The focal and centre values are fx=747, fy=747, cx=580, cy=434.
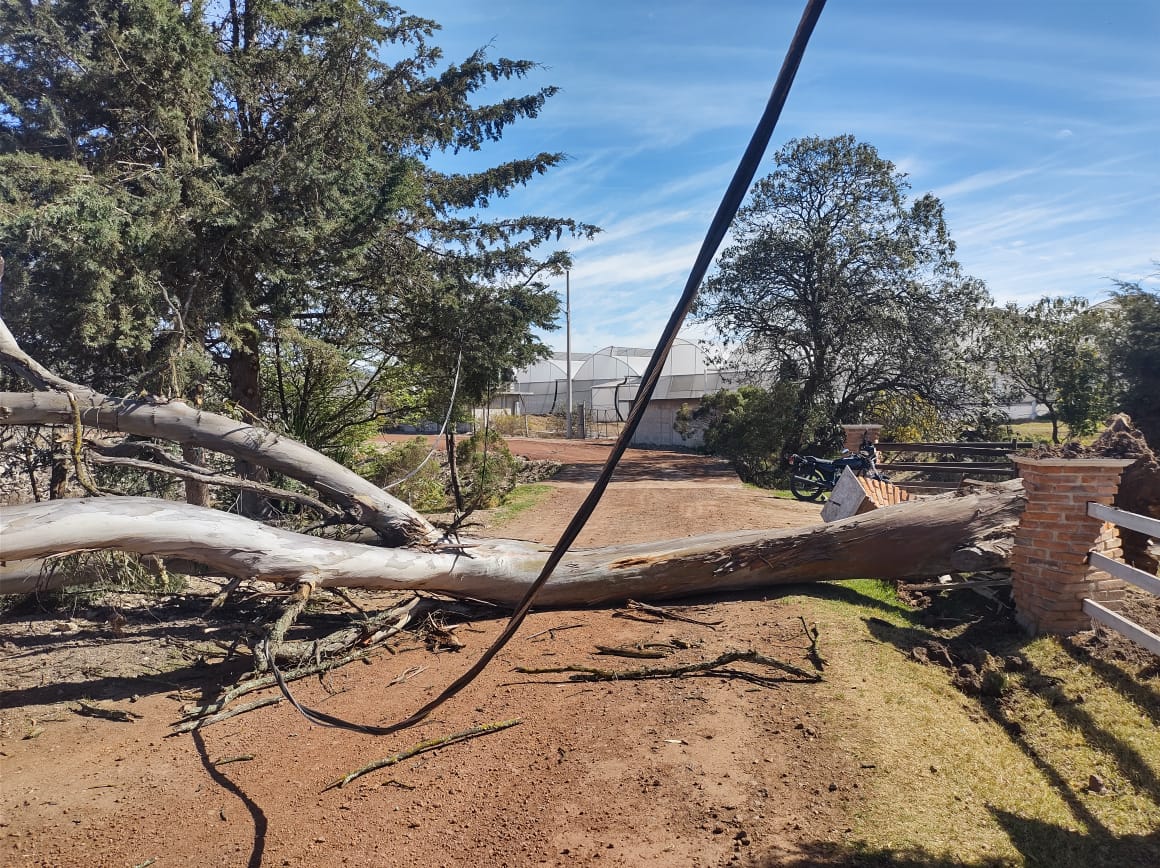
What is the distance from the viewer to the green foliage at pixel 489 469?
13539 millimetres

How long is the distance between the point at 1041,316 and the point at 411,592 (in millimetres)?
22722

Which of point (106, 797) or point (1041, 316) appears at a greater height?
point (1041, 316)

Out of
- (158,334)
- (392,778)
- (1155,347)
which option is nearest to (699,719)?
(392,778)

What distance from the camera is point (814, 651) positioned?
478 cm

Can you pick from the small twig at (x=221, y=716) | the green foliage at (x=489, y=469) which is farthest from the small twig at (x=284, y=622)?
the green foliage at (x=489, y=469)

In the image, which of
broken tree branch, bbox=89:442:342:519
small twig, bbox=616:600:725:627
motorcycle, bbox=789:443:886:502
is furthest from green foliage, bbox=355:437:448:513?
small twig, bbox=616:600:725:627

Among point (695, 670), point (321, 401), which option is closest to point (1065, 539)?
point (695, 670)

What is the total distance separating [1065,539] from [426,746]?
459 centimetres

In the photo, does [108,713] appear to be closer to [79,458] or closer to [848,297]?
[79,458]

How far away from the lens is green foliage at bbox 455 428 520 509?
13.5 metres

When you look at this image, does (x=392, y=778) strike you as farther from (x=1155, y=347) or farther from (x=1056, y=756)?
(x=1155, y=347)

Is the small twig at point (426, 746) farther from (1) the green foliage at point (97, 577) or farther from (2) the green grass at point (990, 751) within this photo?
(1) the green foliage at point (97, 577)

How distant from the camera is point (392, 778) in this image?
354 centimetres

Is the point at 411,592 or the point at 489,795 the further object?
the point at 411,592
